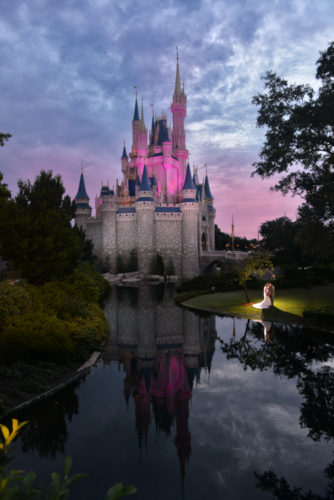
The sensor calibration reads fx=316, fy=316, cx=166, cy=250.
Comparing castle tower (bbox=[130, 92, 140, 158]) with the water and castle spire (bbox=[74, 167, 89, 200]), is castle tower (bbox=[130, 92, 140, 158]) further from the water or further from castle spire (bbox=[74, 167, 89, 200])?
the water

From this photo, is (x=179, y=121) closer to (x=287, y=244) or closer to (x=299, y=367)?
(x=287, y=244)

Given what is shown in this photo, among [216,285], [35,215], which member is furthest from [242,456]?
[216,285]

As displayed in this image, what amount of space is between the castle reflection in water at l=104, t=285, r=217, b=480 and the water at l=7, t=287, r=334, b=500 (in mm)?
40

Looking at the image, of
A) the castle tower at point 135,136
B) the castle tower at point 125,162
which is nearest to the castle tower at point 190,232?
the castle tower at point 135,136

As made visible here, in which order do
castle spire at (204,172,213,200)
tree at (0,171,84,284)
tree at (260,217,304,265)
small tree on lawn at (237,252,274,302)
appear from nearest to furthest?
tree at (0,171,84,284) < small tree on lawn at (237,252,274,302) < tree at (260,217,304,265) < castle spire at (204,172,213,200)

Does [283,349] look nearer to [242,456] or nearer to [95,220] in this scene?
[242,456]

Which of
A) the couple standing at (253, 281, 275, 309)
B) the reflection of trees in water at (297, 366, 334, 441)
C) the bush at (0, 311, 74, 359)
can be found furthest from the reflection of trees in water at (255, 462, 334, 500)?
the couple standing at (253, 281, 275, 309)

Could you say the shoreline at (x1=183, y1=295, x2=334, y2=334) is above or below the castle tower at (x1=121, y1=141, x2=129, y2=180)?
below

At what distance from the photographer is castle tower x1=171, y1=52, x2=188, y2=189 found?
226 ft

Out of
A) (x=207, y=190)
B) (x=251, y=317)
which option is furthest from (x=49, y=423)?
(x=207, y=190)

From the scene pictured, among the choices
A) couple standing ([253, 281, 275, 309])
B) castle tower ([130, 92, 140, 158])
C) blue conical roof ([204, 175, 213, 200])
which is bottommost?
couple standing ([253, 281, 275, 309])

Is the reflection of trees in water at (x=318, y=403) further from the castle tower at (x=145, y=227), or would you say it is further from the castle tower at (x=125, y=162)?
the castle tower at (x=125, y=162)

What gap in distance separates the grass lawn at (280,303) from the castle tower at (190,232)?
30922 millimetres

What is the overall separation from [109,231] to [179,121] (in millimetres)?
29754
